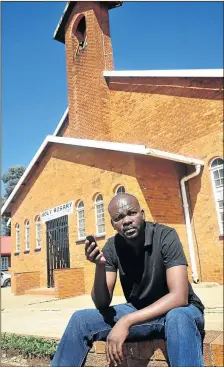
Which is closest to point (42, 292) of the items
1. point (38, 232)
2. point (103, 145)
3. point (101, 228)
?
point (38, 232)

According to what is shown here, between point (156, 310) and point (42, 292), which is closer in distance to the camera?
point (156, 310)

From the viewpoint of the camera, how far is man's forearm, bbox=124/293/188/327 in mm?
1879

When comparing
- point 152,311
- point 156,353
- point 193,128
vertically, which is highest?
point 193,128

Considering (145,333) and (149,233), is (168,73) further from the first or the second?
(145,333)

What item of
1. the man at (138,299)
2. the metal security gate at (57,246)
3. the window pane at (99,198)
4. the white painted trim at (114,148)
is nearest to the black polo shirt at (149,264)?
the man at (138,299)

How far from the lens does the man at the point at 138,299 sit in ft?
5.86

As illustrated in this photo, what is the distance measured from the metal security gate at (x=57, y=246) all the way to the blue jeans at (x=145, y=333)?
10.2 m

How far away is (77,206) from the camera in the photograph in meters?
12.0

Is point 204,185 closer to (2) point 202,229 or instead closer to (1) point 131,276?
(2) point 202,229

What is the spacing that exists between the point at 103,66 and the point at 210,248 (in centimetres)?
908

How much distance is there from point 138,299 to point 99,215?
28.8 ft

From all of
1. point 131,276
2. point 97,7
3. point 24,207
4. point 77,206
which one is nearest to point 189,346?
point 131,276

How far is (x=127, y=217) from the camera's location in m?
2.22

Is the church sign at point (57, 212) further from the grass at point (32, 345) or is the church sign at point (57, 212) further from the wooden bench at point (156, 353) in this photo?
the wooden bench at point (156, 353)
